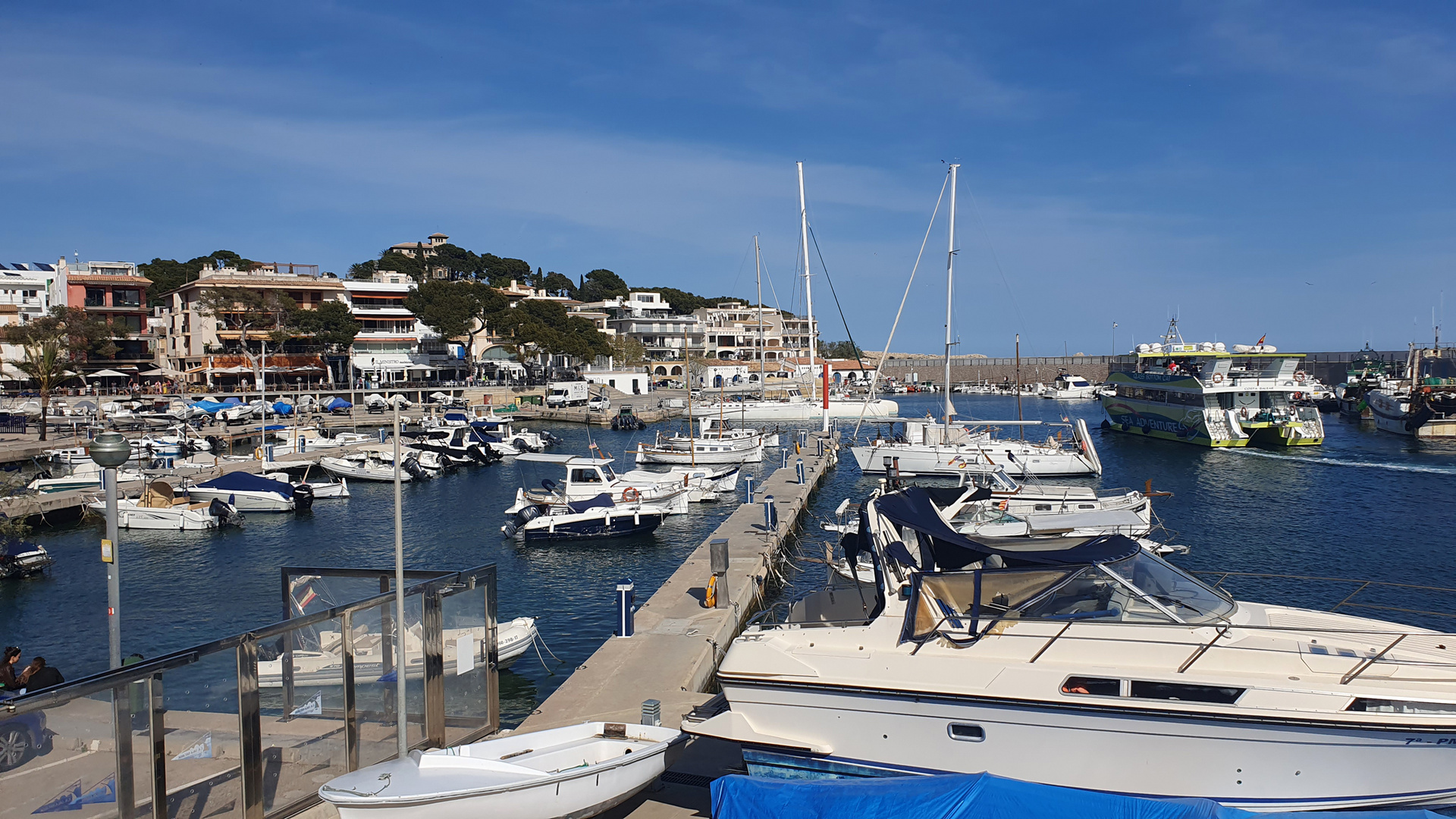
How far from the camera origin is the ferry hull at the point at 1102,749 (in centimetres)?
754

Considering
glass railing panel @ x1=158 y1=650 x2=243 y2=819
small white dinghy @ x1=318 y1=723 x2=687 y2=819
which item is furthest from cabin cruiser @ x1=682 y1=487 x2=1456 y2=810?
glass railing panel @ x1=158 y1=650 x2=243 y2=819

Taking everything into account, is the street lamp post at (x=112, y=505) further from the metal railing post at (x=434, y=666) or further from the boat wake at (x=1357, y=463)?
the boat wake at (x=1357, y=463)

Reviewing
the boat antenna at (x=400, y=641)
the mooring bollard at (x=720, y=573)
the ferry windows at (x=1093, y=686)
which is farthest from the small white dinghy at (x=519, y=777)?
the mooring bollard at (x=720, y=573)

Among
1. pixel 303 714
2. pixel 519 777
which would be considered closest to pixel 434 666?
pixel 303 714

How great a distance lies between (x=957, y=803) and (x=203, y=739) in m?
6.29

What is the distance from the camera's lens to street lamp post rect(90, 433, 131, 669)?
823 cm

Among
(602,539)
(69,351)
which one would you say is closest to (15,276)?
(69,351)

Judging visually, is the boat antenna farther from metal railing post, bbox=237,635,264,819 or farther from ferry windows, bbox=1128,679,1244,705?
ferry windows, bbox=1128,679,1244,705

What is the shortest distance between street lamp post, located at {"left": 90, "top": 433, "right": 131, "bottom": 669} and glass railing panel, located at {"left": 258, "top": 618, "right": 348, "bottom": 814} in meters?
1.53

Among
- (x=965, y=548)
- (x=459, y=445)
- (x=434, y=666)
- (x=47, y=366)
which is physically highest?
(x=47, y=366)

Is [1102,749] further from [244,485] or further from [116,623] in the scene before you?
[244,485]

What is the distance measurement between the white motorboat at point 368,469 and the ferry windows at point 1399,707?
3808cm

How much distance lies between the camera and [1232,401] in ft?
170

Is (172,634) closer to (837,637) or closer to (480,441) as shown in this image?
(837,637)
